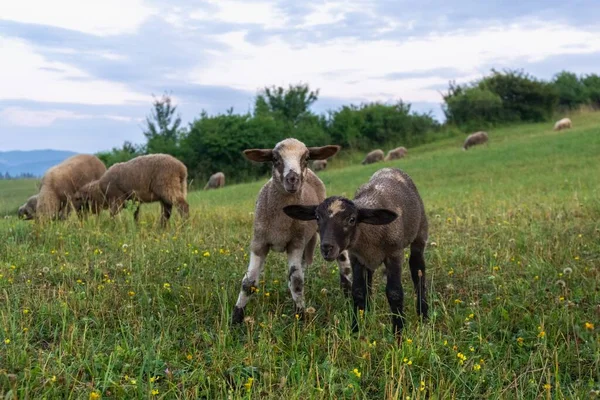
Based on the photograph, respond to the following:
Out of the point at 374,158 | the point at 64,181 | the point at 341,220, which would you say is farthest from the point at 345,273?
the point at 374,158

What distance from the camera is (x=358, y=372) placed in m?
4.08

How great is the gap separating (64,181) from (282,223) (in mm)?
9215

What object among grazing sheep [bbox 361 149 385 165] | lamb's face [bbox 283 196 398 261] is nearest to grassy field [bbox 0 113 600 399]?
lamb's face [bbox 283 196 398 261]

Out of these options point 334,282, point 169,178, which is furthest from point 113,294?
point 169,178

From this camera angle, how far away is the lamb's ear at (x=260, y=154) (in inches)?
240

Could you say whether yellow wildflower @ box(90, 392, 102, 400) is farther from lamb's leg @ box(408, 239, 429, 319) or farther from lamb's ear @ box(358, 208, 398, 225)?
lamb's leg @ box(408, 239, 429, 319)

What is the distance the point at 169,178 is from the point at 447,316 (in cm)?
782

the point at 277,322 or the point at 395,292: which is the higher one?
the point at 395,292

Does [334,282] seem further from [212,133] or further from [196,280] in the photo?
[212,133]

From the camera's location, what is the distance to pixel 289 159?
582 centimetres

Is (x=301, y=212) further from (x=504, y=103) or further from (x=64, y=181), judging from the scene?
(x=504, y=103)

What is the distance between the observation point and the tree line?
41.4 meters

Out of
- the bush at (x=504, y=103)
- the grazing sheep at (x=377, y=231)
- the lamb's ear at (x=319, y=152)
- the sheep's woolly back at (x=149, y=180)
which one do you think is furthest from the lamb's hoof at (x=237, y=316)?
the bush at (x=504, y=103)

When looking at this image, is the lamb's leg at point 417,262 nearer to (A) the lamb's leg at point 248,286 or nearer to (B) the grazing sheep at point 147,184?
(A) the lamb's leg at point 248,286
